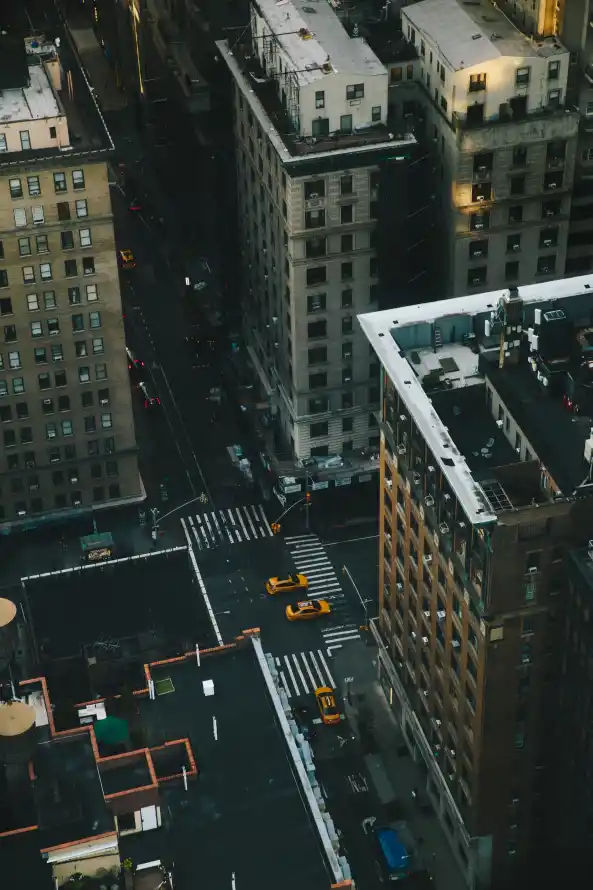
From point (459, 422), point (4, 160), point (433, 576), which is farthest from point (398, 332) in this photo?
point (4, 160)

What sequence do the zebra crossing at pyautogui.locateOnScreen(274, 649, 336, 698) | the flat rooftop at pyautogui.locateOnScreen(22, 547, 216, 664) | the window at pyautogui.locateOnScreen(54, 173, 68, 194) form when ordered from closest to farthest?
the flat rooftop at pyautogui.locateOnScreen(22, 547, 216, 664)
the window at pyautogui.locateOnScreen(54, 173, 68, 194)
the zebra crossing at pyautogui.locateOnScreen(274, 649, 336, 698)

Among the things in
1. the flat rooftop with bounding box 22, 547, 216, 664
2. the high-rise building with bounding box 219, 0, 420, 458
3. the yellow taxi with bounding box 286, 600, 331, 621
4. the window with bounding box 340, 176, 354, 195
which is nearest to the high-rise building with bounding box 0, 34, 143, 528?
the high-rise building with bounding box 219, 0, 420, 458

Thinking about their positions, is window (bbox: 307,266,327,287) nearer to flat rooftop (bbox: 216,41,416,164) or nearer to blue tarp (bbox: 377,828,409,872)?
flat rooftop (bbox: 216,41,416,164)

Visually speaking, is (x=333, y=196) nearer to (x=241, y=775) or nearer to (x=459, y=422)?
(x=459, y=422)

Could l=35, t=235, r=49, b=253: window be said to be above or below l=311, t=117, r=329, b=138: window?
below

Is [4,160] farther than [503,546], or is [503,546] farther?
[4,160]

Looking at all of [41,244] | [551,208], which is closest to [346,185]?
[551,208]
